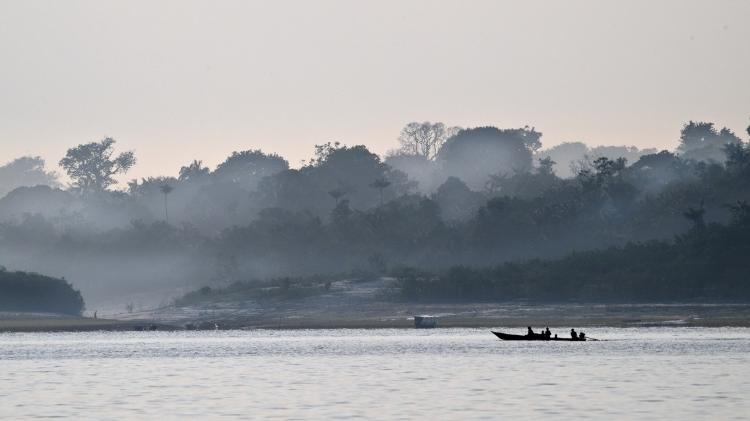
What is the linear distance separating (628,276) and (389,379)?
102 m

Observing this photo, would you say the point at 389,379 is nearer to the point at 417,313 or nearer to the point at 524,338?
the point at 524,338

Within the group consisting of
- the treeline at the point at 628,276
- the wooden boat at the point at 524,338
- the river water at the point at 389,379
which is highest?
the treeline at the point at 628,276

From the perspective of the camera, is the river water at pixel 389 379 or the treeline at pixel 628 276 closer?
the river water at pixel 389 379

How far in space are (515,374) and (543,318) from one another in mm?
Answer: 83995

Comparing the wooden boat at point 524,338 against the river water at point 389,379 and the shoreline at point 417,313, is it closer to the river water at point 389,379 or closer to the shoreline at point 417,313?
the river water at point 389,379

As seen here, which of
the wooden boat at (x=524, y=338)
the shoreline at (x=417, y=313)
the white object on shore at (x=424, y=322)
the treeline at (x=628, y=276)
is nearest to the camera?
the wooden boat at (x=524, y=338)

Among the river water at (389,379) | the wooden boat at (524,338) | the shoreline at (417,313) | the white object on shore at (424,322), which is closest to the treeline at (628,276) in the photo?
the shoreline at (417,313)

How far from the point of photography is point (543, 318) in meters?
174

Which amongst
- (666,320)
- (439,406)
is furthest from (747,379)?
(666,320)

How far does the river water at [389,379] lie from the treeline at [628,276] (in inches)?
1469

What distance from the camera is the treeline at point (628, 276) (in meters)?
182

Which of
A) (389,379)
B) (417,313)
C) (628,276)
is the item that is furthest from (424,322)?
(389,379)

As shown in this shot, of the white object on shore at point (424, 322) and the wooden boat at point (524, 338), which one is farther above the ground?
the white object on shore at point (424, 322)

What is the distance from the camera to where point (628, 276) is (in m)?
186
